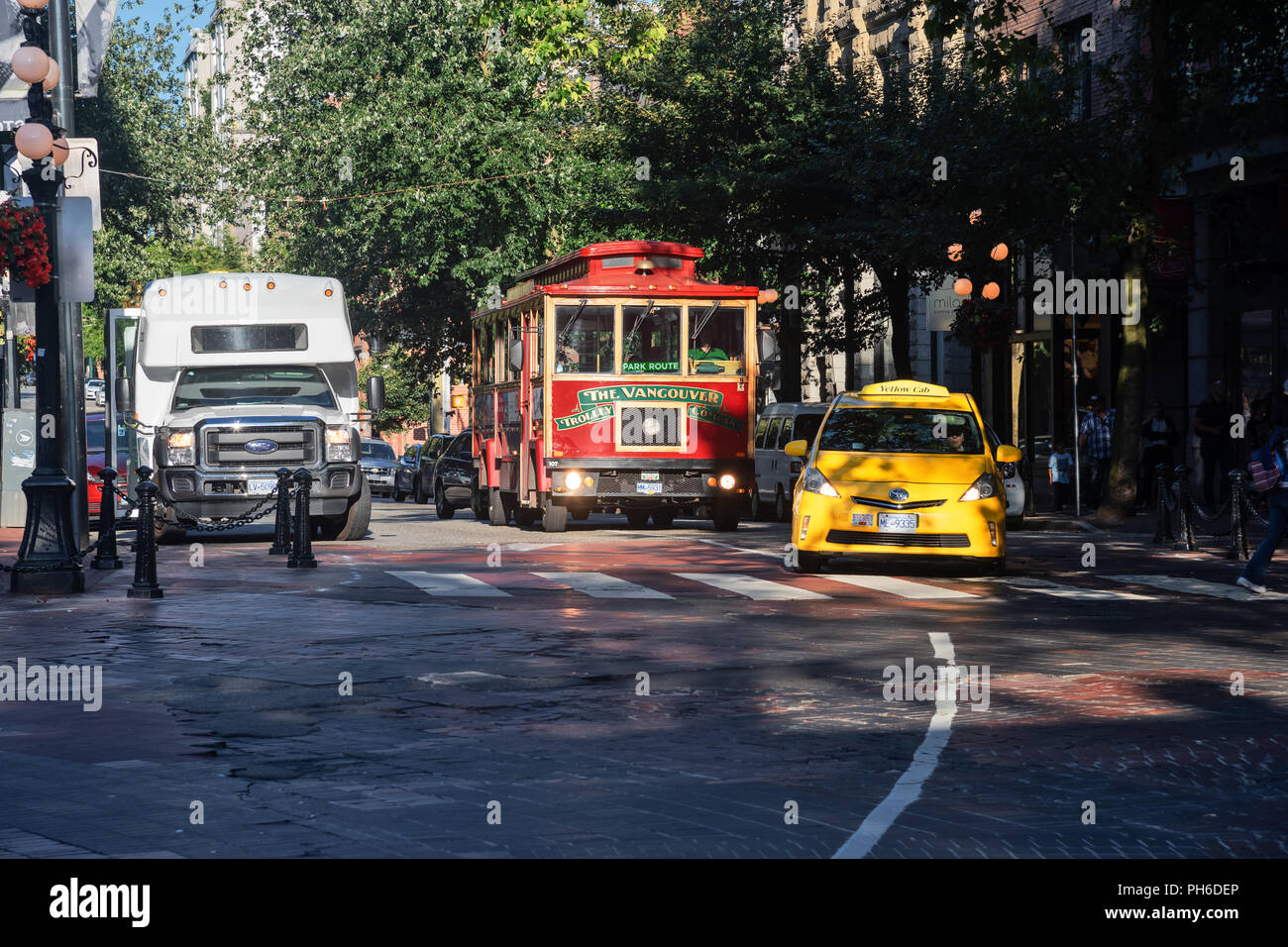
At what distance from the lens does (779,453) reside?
2964 centimetres

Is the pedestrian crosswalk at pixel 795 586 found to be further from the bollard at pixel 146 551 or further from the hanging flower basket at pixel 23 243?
the hanging flower basket at pixel 23 243

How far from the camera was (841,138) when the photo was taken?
33.9 metres

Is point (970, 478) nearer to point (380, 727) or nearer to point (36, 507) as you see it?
point (36, 507)

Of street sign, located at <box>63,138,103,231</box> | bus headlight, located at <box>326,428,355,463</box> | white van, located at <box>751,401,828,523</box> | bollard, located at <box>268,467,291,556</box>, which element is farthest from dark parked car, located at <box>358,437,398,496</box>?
street sign, located at <box>63,138,103,231</box>

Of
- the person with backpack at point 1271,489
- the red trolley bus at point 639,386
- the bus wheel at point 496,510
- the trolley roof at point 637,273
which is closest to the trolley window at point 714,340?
the red trolley bus at point 639,386

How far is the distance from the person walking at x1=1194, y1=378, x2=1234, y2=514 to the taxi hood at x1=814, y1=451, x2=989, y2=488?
976 cm

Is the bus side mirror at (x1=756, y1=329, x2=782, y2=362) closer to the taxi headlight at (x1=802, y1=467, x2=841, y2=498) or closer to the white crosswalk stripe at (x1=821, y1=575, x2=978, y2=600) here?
the taxi headlight at (x1=802, y1=467, x2=841, y2=498)

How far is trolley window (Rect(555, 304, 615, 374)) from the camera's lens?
25438 mm

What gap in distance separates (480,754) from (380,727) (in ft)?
2.98

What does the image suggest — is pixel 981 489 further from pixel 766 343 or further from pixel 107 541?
pixel 766 343

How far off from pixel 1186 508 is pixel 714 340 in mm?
7530

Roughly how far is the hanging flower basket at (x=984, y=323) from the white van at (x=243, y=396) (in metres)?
10.8

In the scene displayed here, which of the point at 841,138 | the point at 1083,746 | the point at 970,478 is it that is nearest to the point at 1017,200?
the point at 841,138

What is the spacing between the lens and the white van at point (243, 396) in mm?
22578
